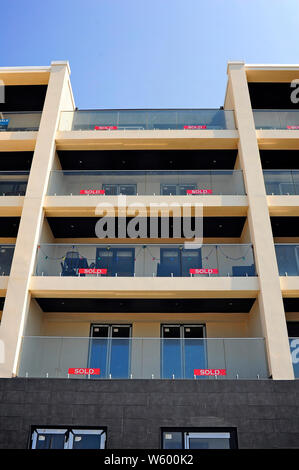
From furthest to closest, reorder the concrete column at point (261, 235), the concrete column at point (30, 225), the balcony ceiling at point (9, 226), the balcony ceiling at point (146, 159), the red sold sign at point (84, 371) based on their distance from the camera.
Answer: the balcony ceiling at point (146, 159) → the balcony ceiling at point (9, 226) → the concrete column at point (30, 225) → the concrete column at point (261, 235) → the red sold sign at point (84, 371)

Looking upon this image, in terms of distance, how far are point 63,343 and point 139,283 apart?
2.64 m

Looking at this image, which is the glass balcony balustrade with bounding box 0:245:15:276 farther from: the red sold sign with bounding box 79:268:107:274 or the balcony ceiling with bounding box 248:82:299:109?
the balcony ceiling with bounding box 248:82:299:109

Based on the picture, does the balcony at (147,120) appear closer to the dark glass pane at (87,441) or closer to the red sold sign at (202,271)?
the red sold sign at (202,271)

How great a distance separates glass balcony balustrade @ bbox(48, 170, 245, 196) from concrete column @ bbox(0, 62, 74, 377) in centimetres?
57

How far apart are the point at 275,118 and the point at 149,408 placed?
11.7 meters

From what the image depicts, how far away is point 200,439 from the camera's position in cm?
957

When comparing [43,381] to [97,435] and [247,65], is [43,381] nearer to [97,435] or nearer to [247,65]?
[97,435]

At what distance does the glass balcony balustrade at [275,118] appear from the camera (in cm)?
1609

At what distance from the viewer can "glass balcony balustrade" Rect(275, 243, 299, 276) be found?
12227 mm

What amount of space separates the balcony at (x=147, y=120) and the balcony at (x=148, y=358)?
313 inches

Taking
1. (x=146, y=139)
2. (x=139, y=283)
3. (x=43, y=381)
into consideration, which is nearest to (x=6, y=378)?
(x=43, y=381)

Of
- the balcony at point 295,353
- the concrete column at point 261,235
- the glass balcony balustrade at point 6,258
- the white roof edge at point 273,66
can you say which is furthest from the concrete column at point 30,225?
the white roof edge at point 273,66
